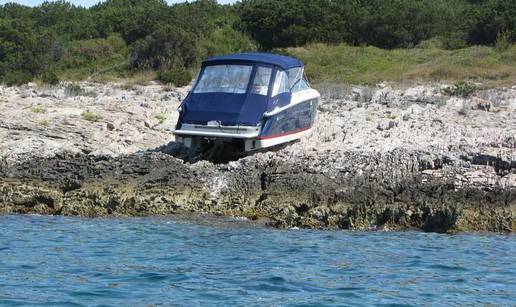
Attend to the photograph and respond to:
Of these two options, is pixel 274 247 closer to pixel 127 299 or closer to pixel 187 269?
pixel 187 269

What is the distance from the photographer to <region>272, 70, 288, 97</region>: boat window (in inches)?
767

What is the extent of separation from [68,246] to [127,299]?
3.58 meters

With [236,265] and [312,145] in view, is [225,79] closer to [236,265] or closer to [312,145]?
[312,145]

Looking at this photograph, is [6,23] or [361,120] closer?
[361,120]

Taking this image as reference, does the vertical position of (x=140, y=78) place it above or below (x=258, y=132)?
above

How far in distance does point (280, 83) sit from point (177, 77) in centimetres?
965

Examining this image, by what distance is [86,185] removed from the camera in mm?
17453

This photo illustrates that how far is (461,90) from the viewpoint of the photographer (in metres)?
24.3

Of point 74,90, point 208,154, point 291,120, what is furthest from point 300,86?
point 74,90

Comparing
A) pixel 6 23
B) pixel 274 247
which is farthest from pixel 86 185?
pixel 6 23

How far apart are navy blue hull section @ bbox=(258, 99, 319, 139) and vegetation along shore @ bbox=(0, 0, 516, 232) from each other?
0.35 m

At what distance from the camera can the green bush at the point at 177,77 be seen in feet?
94.2

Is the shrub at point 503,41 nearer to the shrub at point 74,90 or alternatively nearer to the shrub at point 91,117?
the shrub at point 74,90

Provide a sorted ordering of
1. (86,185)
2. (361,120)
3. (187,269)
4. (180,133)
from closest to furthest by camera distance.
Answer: (187,269) → (86,185) → (180,133) → (361,120)
